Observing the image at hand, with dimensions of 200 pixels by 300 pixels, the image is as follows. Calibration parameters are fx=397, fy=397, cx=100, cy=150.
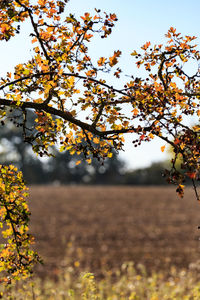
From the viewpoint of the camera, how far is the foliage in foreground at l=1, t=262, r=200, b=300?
5.74m

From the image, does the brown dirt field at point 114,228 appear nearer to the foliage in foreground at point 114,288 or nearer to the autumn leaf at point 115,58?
the foliage in foreground at point 114,288

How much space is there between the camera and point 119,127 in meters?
4.50

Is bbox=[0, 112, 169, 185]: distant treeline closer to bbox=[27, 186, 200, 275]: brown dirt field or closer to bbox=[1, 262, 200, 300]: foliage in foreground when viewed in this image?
bbox=[27, 186, 200, 275]: brown dirt field

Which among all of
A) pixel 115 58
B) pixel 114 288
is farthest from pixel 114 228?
pixel 115 58

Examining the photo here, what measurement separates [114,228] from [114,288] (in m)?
7.33

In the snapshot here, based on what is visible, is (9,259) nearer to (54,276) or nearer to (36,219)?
(54,276)

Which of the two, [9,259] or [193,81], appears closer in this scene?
[193,81]

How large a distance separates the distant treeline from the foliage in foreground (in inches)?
829

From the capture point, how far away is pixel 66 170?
3491cm

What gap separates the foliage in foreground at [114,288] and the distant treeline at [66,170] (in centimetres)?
2105

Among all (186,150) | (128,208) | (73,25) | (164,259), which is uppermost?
(73,25)

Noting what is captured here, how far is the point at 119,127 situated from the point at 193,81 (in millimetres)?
Result: 1021

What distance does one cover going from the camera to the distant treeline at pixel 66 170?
3164 centimetres

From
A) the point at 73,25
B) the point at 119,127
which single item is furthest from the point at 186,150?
the point at 73,25
